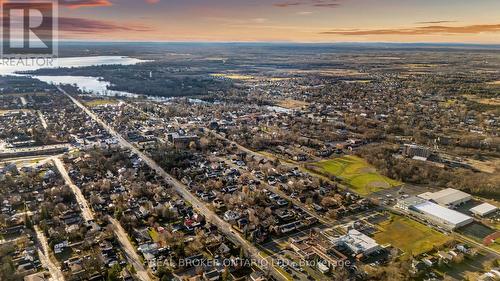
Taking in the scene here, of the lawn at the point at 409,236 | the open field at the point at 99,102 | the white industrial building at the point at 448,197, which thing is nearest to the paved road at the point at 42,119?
the open field at the point at 99,102

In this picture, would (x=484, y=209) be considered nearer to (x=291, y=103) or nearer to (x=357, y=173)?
(x=357, y=173)

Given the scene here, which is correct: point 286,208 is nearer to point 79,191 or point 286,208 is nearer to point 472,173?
point 79,191

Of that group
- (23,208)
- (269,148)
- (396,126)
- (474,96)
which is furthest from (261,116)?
(474,96)

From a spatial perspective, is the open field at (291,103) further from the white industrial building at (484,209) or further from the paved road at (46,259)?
the paved road at (46,259)

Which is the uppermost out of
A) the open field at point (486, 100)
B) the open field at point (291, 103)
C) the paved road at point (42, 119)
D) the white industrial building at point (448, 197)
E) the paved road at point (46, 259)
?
the open field at point (486, 100)

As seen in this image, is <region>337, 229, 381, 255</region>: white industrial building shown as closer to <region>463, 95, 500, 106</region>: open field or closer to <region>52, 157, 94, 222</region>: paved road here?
<region>52, 157, 94, 222</region>: paved road
